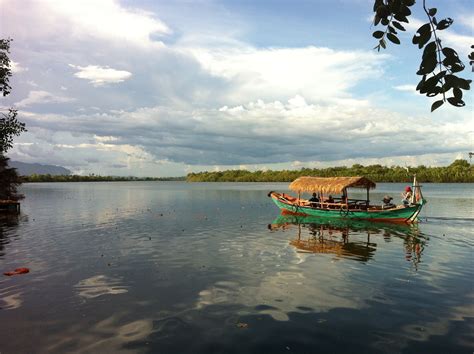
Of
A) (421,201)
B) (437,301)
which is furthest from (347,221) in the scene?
(437,301)

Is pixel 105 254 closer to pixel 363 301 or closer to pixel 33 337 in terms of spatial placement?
pixel 33 337

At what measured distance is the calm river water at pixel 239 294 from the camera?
9.94 meters

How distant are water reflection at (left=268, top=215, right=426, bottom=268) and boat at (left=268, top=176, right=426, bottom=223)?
75 cm

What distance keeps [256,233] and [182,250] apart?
332 inches

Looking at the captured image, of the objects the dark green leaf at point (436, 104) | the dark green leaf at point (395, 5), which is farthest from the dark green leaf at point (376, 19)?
the dark green leaf at point (436, 104)

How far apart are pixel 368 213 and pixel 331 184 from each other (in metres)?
4.69

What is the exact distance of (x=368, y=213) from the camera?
116ft

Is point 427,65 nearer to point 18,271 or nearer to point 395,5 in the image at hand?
point 395,5

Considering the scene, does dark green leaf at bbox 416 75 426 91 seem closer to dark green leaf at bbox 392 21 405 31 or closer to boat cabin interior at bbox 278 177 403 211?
dark green leaf at bbox 392 21 405 31

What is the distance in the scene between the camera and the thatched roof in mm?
36781

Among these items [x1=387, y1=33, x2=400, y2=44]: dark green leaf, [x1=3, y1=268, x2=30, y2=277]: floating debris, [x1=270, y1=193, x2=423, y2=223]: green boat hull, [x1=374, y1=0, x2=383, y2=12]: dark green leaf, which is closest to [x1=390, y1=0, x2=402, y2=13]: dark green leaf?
[x1=374, y1=0, x2=383, y2=12]: dark green leaf

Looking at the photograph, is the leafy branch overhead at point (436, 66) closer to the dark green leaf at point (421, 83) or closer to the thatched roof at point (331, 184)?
the dark green leaf at point (421, 83)

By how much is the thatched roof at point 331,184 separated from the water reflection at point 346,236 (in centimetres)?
319

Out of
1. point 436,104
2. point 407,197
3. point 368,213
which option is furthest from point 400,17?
point 407,197
